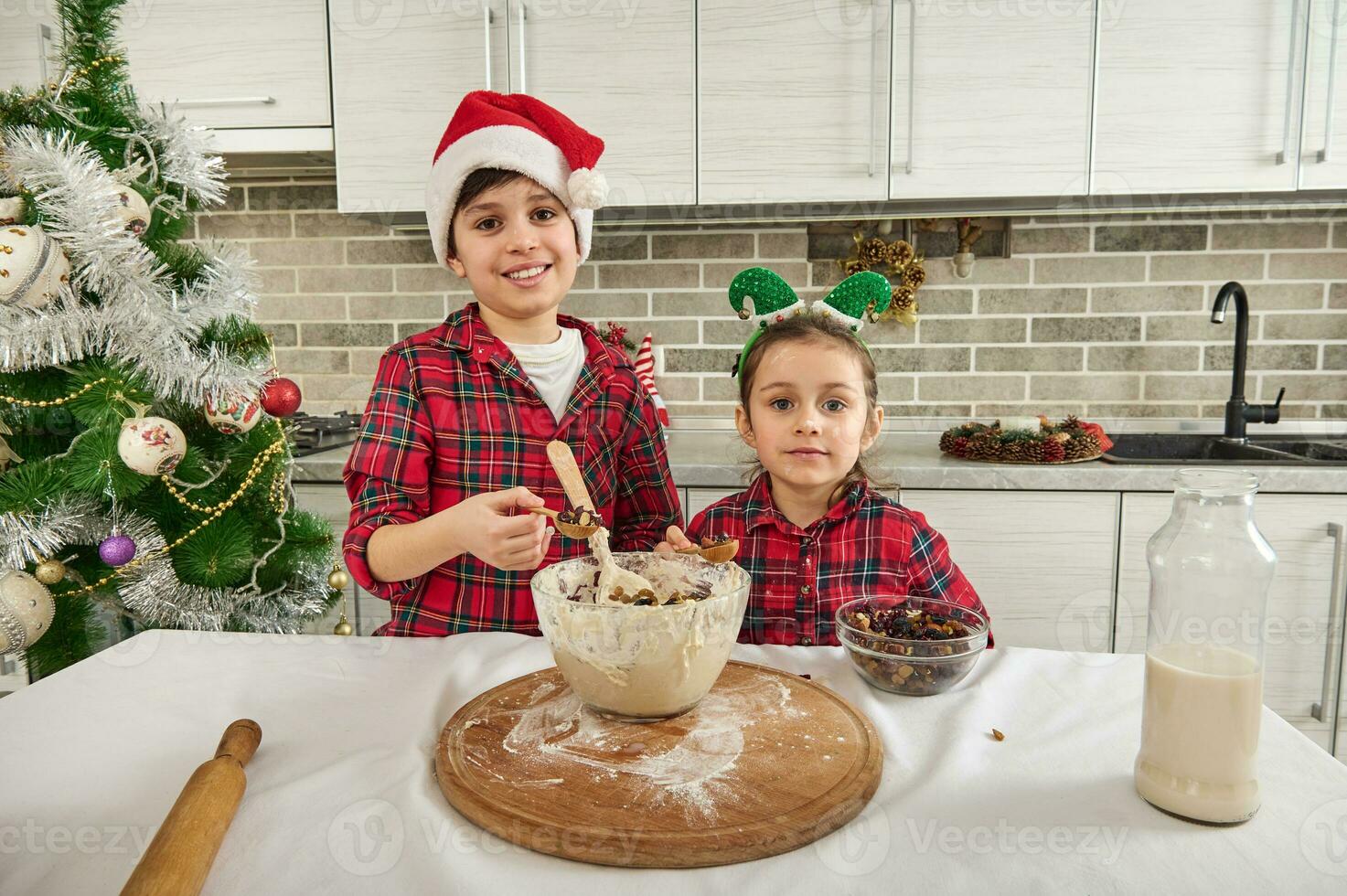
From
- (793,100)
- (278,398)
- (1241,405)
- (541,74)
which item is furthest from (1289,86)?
(278,398)

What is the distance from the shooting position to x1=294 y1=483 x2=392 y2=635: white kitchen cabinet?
80.7 inches

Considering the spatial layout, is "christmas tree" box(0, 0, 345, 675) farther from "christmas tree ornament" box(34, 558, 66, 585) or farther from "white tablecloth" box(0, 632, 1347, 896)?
"white tablecloth" box(0, 632, 1347, 896)

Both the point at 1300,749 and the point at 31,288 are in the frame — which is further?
the point at 31,288

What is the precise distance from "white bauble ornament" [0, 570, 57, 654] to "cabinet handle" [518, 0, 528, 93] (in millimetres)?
1494

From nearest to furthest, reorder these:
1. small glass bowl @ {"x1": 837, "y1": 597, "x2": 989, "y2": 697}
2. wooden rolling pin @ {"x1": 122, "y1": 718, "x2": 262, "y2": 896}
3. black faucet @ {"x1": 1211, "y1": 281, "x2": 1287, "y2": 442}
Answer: wooden rolling pin @ {"x1": 122, "y1": 718, "x2": 262, "y2": 896}, small glass bowl @ {"x1": 837, "y1": 597, "x2": 989, "y2": 697}, black faucet @ {"x1": 1211, "y1": 281, "x2": 1287, "y2": 442}

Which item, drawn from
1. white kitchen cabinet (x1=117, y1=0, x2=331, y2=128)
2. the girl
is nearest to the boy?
the girl

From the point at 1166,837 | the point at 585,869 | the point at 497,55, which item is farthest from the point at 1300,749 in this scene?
the point at 497,55

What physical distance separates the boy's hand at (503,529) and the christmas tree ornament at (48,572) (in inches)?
35.4

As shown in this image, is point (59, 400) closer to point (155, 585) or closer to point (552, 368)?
point (155, 585)

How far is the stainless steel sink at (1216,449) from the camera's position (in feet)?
6.75

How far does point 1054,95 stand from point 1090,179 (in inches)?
8.7

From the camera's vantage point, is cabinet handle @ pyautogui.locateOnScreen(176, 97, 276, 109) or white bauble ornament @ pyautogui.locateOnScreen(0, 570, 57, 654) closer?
white bauble ornament @ pyautogui.locateOnScreen(0, 570, 57, 654)

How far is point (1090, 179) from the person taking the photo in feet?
6.57

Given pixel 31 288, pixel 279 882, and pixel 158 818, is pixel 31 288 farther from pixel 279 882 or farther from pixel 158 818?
pixel 279 882
